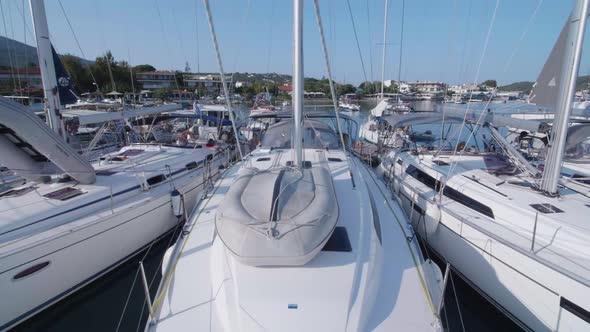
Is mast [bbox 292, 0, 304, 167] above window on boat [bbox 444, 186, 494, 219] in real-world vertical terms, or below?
above

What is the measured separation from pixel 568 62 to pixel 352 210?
3.51 m

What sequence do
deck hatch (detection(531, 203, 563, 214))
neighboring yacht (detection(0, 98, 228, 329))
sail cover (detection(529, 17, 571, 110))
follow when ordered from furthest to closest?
sail cover (detection(529, 17, 571, 110))
deck hatch (detection(531, 203, 563, 214))
neighboring yacht (detection(0, 98, 228, 329))

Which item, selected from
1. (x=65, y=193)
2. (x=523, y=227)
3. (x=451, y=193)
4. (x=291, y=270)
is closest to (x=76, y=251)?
(x=65, y=193)

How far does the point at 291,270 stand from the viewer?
8.21 ft

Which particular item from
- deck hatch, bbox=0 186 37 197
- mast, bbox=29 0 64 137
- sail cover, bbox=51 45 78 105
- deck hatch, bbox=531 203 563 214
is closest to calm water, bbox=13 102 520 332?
deck hatch, bbox=531 203 563 214

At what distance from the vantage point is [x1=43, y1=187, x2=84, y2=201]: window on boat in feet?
14.9

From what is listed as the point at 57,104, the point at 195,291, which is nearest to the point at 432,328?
the point at 195,291

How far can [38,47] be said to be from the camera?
5609mm

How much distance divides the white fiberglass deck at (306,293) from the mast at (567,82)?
2.66 metres

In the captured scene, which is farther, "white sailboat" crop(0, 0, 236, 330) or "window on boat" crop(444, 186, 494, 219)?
"window on boat" crop(444, 186, 494, 219)

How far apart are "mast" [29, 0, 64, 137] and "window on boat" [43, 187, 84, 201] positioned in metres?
1.67

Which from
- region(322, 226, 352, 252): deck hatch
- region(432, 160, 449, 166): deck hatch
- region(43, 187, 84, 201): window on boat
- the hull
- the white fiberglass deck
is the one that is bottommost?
the hull

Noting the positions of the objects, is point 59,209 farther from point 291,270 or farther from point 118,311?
point 291,270

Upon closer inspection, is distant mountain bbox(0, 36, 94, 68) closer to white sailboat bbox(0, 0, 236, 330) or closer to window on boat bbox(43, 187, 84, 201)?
white sailboat bbox(0, 0, 236, 330)
